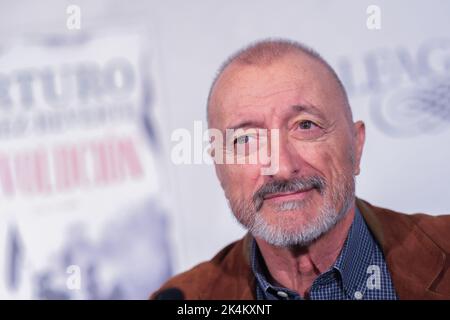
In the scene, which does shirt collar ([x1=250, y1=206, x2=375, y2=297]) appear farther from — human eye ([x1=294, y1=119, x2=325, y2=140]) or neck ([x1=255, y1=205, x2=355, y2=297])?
human eye ([x1=294, y1=119, x2=325, y2=140])

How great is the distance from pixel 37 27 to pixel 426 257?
1.23 metres

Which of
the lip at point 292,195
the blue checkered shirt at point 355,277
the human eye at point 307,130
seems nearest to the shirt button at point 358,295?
the blue checkered shirt at point 355,277

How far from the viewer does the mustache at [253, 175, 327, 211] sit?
1.34 meters

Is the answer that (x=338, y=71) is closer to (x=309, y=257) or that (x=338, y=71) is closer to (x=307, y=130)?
(x=307, y=130)

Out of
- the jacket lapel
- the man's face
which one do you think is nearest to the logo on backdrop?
the man's face

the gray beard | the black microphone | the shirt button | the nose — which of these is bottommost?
the black microphone

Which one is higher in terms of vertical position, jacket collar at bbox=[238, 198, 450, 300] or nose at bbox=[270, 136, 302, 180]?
nose at bbox=[270, 136, 302, 180]

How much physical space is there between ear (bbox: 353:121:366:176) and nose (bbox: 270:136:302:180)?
177mm

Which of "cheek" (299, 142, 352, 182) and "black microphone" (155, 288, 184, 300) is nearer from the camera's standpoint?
"cheek" (299, 142, 352, 182)

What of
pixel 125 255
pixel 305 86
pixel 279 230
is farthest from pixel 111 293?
pixel 305 86

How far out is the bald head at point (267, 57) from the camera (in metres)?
1.43

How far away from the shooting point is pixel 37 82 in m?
1.74

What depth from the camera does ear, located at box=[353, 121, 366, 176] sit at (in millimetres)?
1464

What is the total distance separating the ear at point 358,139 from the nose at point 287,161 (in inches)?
6.9
